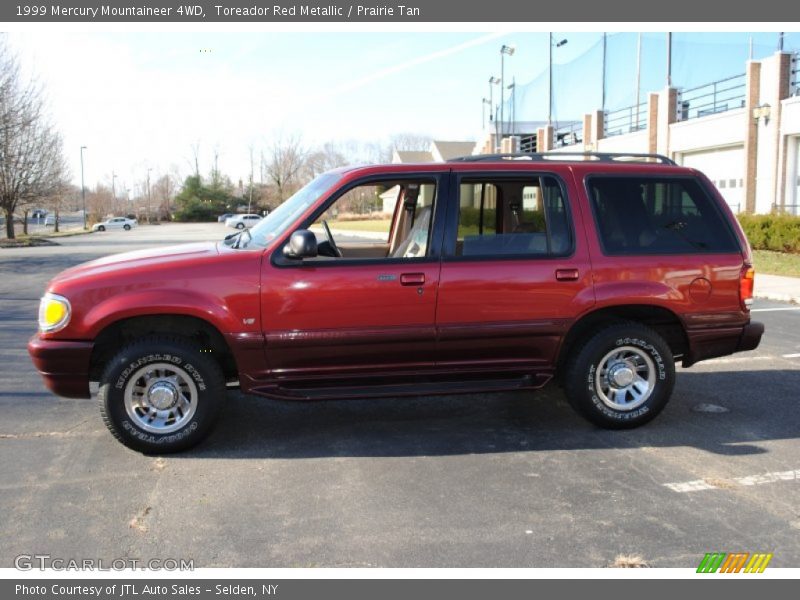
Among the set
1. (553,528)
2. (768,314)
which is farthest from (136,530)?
(768,314)

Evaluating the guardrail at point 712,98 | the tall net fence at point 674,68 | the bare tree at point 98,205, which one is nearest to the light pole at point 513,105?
the tall net fence at point 674,68

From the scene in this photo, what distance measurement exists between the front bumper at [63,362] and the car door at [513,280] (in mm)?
2503

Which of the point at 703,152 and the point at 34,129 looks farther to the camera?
the point at 34,129

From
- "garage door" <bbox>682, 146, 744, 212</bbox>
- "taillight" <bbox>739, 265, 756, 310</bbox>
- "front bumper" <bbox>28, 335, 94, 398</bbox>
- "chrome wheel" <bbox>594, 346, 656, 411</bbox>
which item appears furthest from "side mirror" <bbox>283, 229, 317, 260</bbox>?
"garage door" <bbox>682, 146, 744, 212</bbox>

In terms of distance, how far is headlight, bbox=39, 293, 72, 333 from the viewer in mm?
4836

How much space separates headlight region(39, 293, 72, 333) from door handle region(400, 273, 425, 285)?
7.54ft

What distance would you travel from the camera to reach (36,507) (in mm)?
4176

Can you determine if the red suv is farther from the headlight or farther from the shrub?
the shrub

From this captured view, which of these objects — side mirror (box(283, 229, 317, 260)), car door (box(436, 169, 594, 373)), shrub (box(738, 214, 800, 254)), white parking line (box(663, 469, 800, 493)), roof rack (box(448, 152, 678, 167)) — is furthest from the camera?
shrub (box(738, 214, 800, 254))

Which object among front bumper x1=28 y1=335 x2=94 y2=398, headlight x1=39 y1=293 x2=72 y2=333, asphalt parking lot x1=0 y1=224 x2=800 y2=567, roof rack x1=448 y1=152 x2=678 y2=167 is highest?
roof rack x1=448 y1=152 x2=678 y2=167

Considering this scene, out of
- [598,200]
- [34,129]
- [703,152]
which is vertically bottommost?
[598,200]

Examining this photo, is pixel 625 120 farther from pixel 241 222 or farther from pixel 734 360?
pixel 241 222
